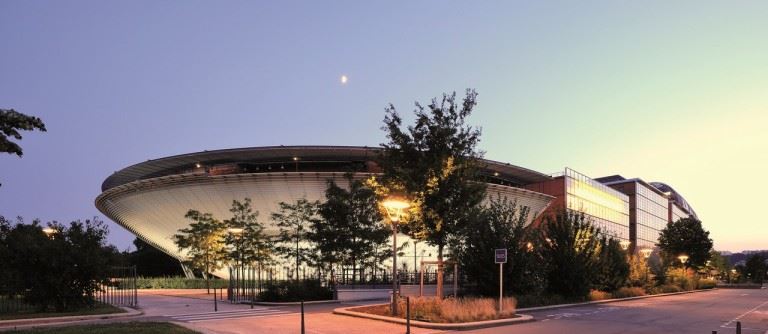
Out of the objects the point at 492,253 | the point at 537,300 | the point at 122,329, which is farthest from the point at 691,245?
the point at 122,329

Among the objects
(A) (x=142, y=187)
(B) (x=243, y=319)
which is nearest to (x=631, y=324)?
(B) (x=243, y=319)

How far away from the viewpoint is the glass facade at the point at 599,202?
3157 inches

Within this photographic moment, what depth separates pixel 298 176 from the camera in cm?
5122

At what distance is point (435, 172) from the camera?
24188 mm

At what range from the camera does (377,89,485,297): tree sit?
2412 centimetres

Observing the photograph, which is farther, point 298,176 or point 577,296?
point 298,176

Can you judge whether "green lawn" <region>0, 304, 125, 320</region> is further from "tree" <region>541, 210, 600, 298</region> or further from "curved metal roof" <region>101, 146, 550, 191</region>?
"curved metal roof" <region>101, 146, 550, 191</region>

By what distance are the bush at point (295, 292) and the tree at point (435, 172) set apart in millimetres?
7412

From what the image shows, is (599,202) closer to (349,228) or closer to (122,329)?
(349,228)

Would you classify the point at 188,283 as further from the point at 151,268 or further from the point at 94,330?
the point at 151,268

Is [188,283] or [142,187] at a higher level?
[142,187]

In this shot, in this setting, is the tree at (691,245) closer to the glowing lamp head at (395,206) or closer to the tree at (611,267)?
the tree at (611,267)

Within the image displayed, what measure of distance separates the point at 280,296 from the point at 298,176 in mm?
23030

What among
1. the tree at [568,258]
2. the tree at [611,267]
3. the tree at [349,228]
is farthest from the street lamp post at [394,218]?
the tree at [611,267]
